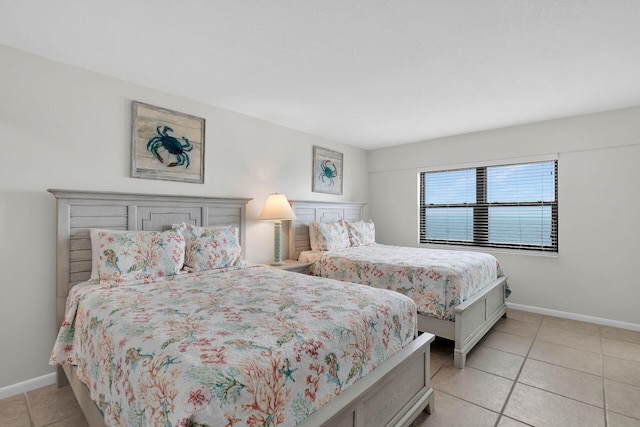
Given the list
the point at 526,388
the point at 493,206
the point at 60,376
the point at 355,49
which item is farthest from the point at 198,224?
the point at 493,206

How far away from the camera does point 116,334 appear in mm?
1387

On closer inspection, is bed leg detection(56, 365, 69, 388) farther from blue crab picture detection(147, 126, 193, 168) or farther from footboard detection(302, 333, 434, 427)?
footboard detection(302, 333, 434, 427)

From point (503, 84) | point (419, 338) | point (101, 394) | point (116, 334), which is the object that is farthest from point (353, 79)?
point (101, 394)

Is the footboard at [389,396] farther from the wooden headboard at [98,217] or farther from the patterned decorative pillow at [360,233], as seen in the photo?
the patterned decorative pillow at [360,233]

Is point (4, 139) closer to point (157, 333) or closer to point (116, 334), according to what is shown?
point (116, 334)

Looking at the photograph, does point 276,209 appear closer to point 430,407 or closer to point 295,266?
point 295,266

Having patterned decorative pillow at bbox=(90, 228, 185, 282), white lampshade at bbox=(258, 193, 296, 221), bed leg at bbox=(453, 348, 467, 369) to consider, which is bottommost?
bed leg at bbox=(453, 348, 467, 369)

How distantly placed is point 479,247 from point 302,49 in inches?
142

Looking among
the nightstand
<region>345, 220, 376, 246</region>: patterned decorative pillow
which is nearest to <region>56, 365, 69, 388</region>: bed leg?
the nightstand

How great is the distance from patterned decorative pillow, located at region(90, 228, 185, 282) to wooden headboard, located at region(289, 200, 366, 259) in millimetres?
1685

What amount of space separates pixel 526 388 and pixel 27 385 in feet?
11.6

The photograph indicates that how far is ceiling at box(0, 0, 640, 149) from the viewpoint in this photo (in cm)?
179

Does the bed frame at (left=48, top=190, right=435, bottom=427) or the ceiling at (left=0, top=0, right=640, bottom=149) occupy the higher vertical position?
the ceiling at (left=0, top=0, right=640, bottom=149)

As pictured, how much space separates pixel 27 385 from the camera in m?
2.25
